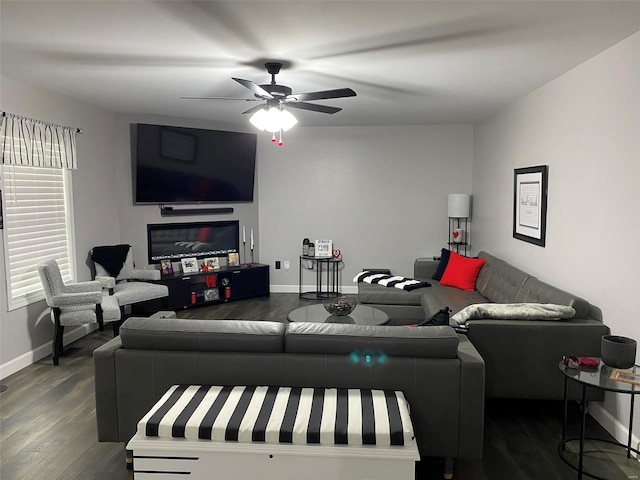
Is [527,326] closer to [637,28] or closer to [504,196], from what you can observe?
[637,28]

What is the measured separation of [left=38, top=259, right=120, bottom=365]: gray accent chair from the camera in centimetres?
447

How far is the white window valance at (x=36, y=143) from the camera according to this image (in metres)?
4.24

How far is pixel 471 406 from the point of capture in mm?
2602

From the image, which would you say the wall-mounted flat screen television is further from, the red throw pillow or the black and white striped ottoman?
the black and white striped ottoman

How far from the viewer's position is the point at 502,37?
121 inches

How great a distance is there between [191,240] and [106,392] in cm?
422

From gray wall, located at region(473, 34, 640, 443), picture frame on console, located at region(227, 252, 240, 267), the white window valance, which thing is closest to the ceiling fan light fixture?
the white window valance

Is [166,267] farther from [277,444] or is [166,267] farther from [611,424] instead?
[611,424]

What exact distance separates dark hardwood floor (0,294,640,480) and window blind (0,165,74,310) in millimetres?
801

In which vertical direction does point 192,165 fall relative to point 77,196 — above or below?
above

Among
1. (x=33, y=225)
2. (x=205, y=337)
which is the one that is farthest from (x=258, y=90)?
(x=33, y=225)

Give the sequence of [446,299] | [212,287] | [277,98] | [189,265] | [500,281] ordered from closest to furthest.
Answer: [277,98] → [500,281] → [446,299] → [189,265] → [212,287]

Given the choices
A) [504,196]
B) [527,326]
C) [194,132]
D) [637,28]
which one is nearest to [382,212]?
[504,196]

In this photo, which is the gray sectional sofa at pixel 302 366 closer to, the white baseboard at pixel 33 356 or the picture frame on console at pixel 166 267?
the white baseboard at pixel 33 356
